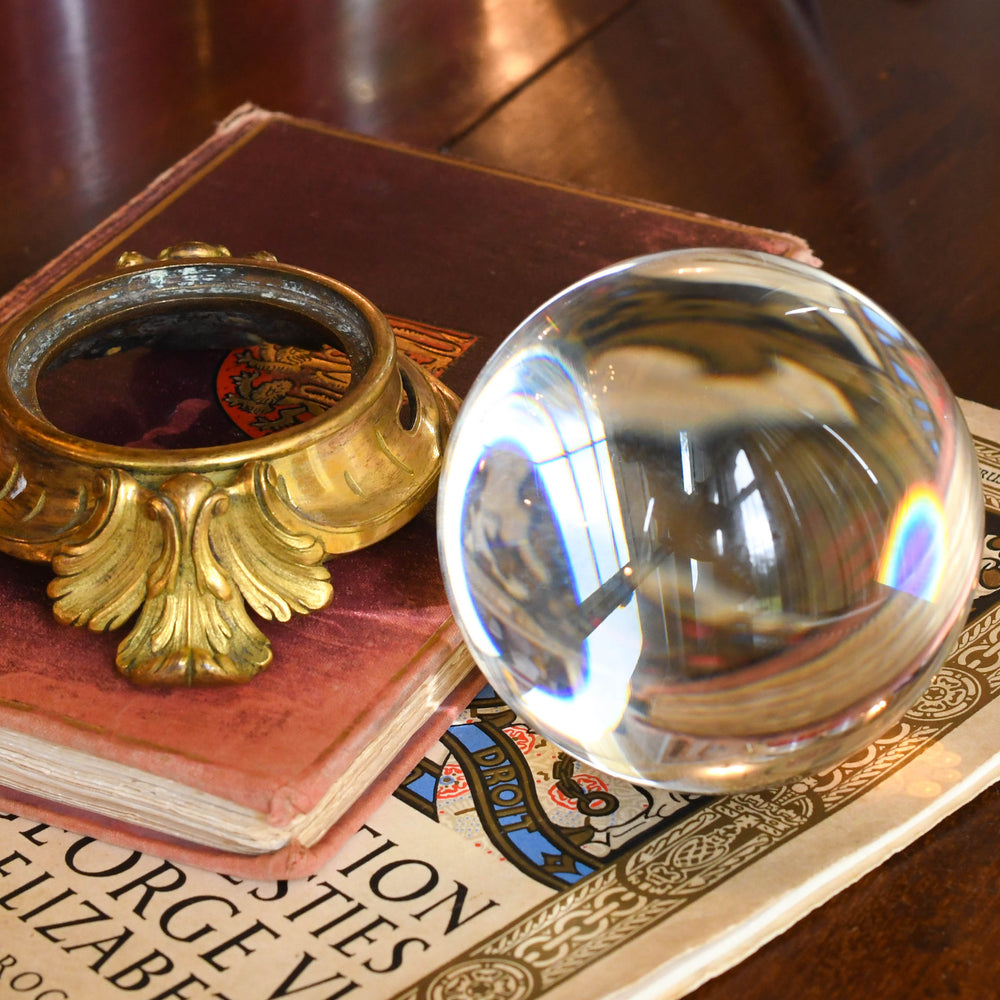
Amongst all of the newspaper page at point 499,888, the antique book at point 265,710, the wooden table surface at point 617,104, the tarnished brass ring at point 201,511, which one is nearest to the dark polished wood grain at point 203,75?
the wooden table surface at point 617,104

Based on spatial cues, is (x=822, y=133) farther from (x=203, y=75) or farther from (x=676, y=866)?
(x=676, y=866)

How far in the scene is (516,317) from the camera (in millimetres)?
788

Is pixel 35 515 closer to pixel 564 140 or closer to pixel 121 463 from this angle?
pixel 121 463

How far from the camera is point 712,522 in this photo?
1.49 ft

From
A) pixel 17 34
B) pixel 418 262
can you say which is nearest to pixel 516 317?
pixel 418 262

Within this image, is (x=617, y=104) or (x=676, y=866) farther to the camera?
(x=617, y=104)

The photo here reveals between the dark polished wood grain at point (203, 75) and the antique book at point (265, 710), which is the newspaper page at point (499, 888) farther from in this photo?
the dark polished wood grain at point (203, 75)

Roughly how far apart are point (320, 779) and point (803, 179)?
623mm

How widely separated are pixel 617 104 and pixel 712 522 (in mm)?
682

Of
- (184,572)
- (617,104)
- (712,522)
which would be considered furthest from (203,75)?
(712,522)

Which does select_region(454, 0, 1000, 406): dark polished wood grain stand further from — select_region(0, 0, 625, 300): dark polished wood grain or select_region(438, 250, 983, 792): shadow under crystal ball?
select_region(438, 250, 983, 792): shadow under crystal ball

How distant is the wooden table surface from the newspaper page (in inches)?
13.1

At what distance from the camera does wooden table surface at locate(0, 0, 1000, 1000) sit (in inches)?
36.1

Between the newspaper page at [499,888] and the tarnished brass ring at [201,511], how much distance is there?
8 centimetres
